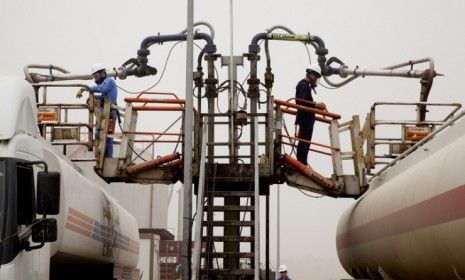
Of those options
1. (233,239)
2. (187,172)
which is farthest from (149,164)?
(233,239)

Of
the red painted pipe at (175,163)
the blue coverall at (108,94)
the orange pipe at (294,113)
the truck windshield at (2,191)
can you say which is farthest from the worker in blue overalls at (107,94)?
the truck windshield at (2,191)

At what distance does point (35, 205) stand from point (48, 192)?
62 cm

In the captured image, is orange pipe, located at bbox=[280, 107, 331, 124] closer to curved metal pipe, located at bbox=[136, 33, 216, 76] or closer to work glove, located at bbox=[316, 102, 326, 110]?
work glove, located at bbox=[316, 102, 326, 110]

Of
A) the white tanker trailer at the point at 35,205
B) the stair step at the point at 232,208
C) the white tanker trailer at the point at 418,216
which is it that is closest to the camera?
the white tanker trailer at the point at 35,205

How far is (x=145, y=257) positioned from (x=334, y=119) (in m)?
18.4

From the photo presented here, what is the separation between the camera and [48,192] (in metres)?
7.49

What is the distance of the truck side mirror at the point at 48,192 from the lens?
745 cm

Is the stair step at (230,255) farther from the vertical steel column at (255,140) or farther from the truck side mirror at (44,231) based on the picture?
the truck side mirror at (44,231)

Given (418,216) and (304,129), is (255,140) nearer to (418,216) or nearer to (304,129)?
(304,129)

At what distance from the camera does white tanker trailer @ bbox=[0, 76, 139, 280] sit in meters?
7.60

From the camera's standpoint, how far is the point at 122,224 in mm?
16578

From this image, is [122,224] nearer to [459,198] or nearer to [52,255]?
[52,255]

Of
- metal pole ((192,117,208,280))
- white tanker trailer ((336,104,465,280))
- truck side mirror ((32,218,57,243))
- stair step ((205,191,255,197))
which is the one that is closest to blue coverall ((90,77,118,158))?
metal pole ((192,117,208,280))

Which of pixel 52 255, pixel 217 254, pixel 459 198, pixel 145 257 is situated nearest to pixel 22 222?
pixel 52 255
